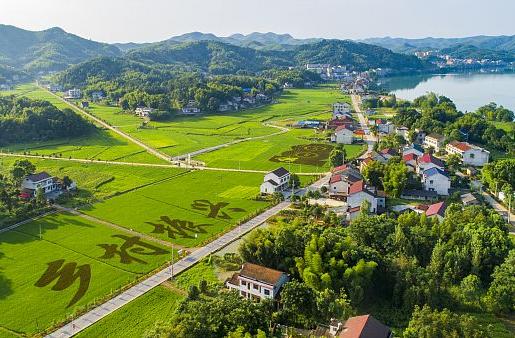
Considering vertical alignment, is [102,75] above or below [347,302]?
above

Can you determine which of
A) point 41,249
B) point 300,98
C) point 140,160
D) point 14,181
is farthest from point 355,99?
point 41,249

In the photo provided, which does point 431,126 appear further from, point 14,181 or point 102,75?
point 102,75

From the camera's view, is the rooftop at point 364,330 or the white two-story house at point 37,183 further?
the white two-story house at point 37,183

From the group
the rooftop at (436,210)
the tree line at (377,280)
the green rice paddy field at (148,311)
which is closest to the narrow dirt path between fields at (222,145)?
the tree line at (377,280)

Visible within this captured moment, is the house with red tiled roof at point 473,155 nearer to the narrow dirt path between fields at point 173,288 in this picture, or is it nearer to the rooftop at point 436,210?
the rooftop at point 436,210

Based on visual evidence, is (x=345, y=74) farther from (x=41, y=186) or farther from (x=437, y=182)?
(x=41, y=186)

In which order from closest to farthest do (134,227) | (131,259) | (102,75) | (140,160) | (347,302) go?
(347,302) → (131,259) → (134,227) → (140,160) → (102,75)

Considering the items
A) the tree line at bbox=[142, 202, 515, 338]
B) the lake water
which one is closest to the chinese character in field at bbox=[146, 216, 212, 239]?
the tree line at bbox=[142, 202, 515, 338]
